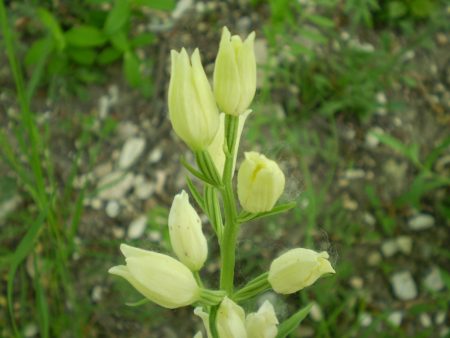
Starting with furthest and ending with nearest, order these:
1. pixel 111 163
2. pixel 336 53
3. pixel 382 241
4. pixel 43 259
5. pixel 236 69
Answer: pixel 336 53 < pixel 111 163 < pixel 382 241 < pixel 43 259 < pixel 236 69

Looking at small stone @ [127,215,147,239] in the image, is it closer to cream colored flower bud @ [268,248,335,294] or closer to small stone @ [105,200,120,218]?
small stone @ [105,200,120,218]

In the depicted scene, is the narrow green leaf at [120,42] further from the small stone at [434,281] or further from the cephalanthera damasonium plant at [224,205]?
the cephalanthera damasonium plant at [224,205]

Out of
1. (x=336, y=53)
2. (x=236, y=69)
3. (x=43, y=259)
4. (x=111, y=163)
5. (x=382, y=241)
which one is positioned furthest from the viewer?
(x=336, y=53)

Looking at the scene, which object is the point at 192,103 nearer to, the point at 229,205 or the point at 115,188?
the point at 229,205

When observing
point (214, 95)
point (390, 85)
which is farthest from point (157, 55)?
point (214, 95)

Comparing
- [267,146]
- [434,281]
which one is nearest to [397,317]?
[434,281]

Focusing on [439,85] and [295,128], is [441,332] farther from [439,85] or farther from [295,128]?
[439,85]

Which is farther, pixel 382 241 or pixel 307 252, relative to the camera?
pixel 382 241
